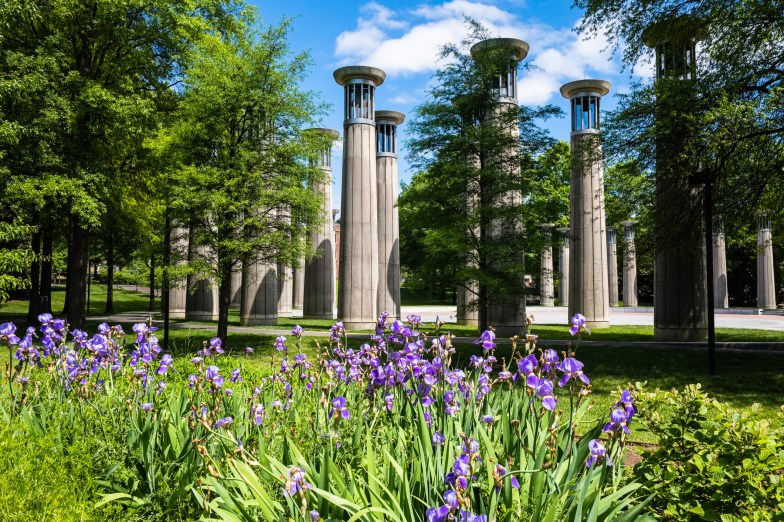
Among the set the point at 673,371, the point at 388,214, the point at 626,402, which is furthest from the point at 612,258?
the point at 626,402

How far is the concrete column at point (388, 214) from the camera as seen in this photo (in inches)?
1055

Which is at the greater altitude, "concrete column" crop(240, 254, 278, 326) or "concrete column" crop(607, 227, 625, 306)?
"concrete column" crop(607, 227, 625, 306)

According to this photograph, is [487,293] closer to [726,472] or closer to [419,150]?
[419,150]

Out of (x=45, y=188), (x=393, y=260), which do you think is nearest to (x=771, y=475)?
(x=45, y=188)

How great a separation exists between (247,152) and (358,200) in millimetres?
9609

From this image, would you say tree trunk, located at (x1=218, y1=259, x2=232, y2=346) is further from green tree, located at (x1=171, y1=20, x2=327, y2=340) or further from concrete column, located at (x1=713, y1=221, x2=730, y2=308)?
concrete column, located at (x1=713, y1=221, x2=730, y2=308)

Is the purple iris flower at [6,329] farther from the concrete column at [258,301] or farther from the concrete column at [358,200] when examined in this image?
the concrete column at [258,301]

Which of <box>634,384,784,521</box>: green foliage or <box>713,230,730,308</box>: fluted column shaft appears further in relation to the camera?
<box>713,230,730,308</box>: fluted column shaft

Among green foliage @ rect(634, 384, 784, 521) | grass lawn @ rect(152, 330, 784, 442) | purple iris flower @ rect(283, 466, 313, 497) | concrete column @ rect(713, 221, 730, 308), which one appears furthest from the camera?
concrete column @ rect(713, 221, 730, 308)

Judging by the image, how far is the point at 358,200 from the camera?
77.8 ft

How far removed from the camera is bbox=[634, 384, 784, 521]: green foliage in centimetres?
310

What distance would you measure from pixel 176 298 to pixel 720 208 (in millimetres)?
24173

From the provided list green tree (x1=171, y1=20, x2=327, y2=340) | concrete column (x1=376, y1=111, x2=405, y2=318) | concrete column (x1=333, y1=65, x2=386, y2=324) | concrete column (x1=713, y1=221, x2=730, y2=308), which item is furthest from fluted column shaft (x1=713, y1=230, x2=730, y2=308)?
green tree (x1=171, y1=20, x2=327, y2=340)

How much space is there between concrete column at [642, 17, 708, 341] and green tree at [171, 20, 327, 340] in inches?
337
